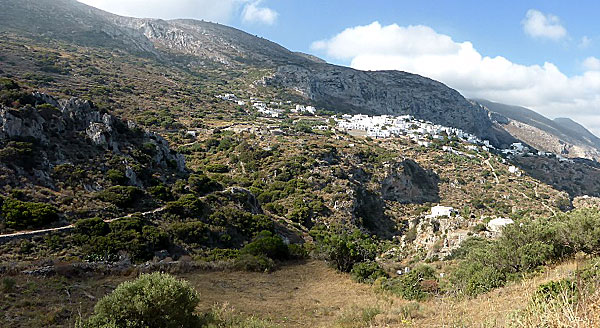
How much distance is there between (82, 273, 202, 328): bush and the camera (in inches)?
229

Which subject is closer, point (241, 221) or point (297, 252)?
point (297, 252)

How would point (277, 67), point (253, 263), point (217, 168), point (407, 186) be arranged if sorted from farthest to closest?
point (277, 67) < point (407, 186) < point (217, 168) < point (253, 263)

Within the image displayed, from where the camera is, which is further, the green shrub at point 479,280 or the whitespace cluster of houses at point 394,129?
the whitespace cluster of houses at point 394,129

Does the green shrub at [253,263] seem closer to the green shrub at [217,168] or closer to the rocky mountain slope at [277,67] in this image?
the green shrub at [217,168]

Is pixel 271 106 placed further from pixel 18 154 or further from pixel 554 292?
pixel 554 292

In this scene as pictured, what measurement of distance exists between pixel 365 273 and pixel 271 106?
81.0m

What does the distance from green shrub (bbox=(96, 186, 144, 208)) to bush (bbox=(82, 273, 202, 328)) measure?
12.8 metres

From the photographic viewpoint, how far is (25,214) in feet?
45.4

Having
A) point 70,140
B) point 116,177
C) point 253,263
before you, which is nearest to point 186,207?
point 116,177

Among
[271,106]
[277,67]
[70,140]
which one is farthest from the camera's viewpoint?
[277,67]

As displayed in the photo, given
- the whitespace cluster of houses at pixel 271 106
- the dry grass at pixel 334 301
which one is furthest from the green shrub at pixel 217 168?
the whitespace cluster of houses at pixel 271 106

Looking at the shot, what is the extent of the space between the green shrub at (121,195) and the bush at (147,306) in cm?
1283

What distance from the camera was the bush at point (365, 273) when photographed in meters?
12.9

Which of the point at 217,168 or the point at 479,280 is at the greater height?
the point at 479,280
